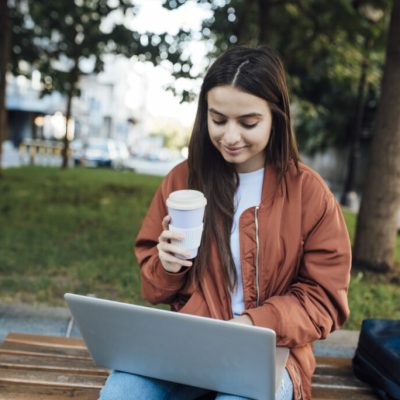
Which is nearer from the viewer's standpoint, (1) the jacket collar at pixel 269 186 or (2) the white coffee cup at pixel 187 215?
(2) the white coffee cup at pixel 187 215

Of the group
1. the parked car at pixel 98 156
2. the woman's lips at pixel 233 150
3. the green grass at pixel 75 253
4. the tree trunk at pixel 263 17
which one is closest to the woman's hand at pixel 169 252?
the woman's lips at pixel 233 150

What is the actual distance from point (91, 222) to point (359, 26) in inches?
216

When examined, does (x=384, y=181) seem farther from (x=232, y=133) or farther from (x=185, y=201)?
(x=185, y=201)

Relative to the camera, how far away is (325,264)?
193 cm

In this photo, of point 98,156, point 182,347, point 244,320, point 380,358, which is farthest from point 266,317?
point 98,156

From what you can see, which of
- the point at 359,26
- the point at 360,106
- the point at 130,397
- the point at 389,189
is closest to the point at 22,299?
the point at 130,397

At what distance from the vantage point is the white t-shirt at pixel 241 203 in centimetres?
204

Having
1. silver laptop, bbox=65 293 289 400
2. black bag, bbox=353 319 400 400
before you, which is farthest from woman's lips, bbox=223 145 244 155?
black bag, bbox=353 319 400 400

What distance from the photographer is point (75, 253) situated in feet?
18.9

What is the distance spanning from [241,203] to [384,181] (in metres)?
3.43

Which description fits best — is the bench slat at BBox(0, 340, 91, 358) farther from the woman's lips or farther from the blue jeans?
the woman's lips

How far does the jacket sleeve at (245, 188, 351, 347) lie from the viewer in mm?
1856

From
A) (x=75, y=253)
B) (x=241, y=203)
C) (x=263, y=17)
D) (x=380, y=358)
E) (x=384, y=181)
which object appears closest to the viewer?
(x=241, y=203)

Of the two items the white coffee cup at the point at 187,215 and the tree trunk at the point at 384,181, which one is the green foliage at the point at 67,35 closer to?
the tree trunk at the point at 384,181
